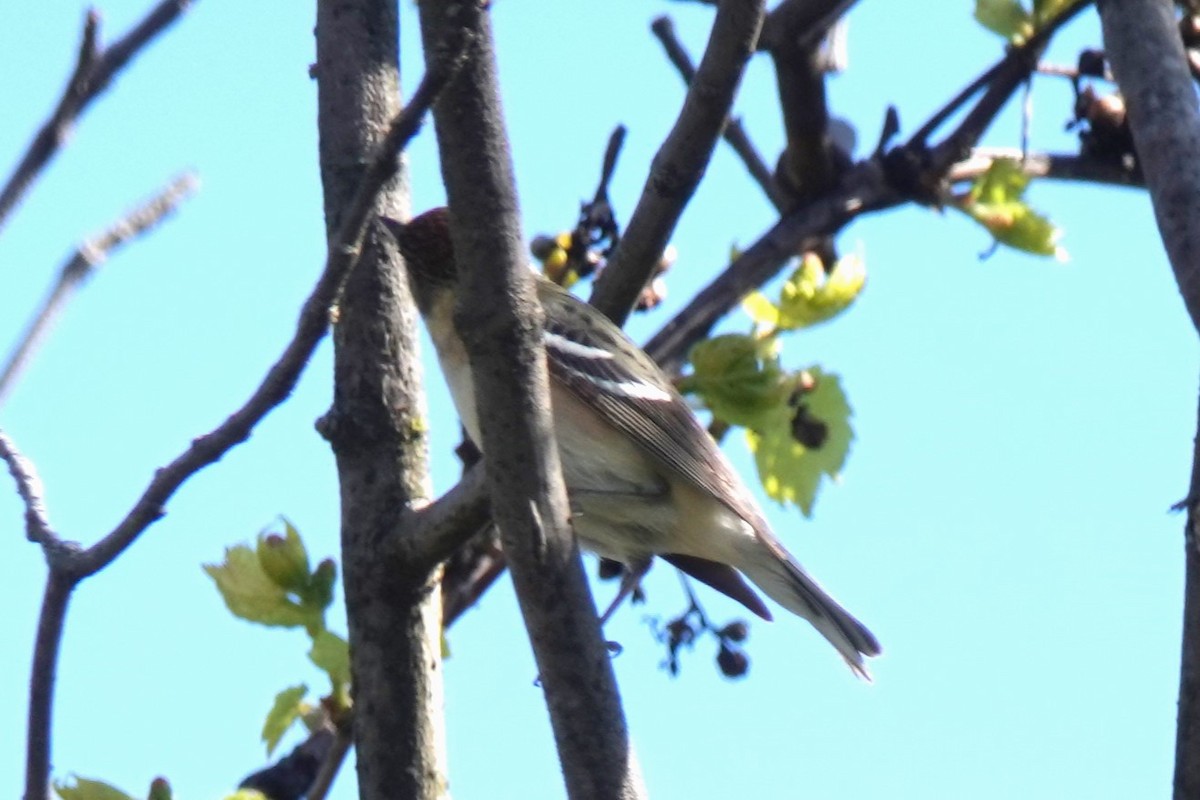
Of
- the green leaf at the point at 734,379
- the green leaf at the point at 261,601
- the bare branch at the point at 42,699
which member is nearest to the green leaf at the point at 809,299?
the green leaf at the point at 734,379

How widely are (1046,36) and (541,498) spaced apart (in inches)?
90.2

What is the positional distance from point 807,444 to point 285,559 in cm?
140

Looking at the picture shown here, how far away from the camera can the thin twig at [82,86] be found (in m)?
1.66

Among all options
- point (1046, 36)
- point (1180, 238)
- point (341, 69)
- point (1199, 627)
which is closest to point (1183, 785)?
point (1199, 627)

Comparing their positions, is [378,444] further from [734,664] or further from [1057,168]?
[1057,168]

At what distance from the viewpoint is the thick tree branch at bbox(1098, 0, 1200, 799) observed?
2.04 meters

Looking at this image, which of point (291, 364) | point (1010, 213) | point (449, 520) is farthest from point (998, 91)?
point (291, 364)

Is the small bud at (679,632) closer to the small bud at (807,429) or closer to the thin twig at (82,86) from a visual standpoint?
the small bud at (807,429)

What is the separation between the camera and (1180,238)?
8.16 ft

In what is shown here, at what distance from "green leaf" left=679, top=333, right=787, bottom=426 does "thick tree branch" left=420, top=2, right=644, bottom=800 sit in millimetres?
1004

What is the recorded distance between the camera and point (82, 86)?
169 cm

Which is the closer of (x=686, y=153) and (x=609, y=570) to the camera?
(x=686, y=153)

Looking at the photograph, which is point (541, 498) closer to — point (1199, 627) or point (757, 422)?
point (1199, 627)

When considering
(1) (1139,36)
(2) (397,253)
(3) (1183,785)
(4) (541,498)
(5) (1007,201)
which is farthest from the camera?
(5) (1007,201)
